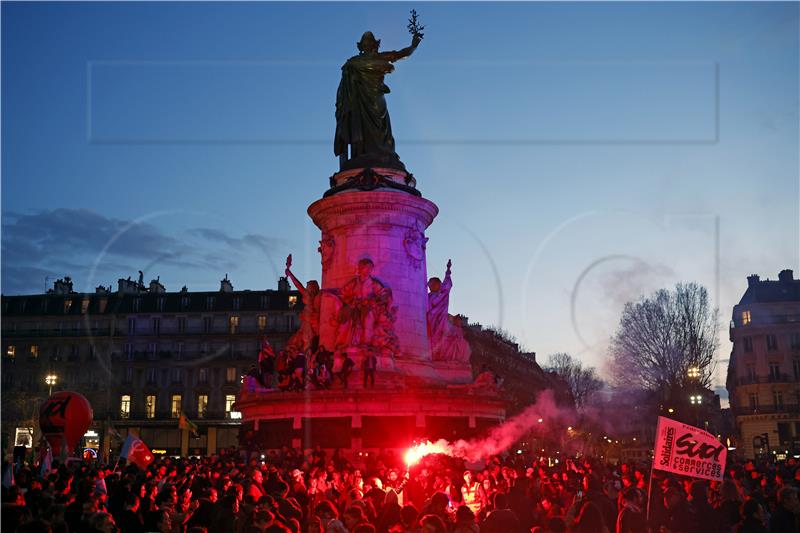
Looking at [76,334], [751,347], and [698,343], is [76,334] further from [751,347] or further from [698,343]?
[751,347]

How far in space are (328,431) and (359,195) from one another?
30.0ft

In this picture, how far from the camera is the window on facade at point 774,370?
240 ft

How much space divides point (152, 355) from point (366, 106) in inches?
1873

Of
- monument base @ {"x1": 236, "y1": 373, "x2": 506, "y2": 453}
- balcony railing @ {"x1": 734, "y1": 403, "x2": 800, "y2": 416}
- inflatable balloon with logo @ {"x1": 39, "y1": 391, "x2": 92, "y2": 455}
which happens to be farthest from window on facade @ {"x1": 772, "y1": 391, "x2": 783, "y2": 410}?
inflatable balloon with logo @ {"x1": 39, "y1": 391, "x2": 92, "y2": 455}

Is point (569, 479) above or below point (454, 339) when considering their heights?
below

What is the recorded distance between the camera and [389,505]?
12086 millimetres

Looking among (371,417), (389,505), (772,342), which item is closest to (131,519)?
(389,505)

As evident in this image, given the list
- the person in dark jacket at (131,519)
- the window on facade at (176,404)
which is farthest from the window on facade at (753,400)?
the person in dark jacket at (131,519)

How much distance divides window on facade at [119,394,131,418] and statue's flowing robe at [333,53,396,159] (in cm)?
4754

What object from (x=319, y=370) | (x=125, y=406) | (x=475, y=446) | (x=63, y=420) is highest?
(x=319, y=370)

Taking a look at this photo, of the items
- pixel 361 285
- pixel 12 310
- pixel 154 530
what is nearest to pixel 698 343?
pixel 361 285

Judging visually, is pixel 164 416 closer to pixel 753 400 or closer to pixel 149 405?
pixel 149 405

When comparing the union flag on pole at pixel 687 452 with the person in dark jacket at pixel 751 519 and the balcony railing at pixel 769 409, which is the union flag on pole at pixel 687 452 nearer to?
the person in dark jacket at pixel 751 519

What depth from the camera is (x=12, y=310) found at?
80250mm
